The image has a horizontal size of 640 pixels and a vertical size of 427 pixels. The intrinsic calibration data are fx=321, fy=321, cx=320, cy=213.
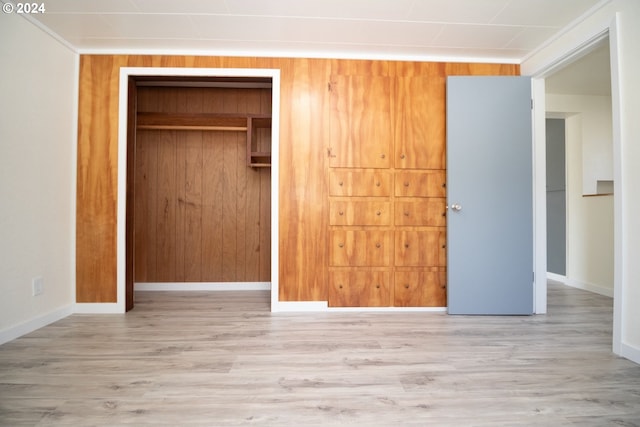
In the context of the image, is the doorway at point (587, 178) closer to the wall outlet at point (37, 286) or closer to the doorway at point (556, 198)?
the doorway at point (556, 198)

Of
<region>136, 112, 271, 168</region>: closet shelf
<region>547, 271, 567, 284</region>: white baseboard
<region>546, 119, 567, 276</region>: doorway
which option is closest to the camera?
<region>136, 112, 271, 168</region>: closet shelf

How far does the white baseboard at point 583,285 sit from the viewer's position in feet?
12.3

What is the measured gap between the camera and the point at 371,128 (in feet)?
9.78

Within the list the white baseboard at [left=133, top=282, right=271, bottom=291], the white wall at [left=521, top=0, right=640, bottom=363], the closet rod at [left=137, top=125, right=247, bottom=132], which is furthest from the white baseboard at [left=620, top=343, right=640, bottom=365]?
the closet rod at [left=137, top=125, right=247, bottom=132]

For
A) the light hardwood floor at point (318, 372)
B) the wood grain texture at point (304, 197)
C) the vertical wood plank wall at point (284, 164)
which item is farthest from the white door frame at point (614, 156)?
the wood grain texture at point (304, 197)

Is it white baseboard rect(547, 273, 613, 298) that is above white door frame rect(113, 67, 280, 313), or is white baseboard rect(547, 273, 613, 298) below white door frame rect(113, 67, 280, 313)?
below

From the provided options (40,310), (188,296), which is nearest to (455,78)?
(188,296)

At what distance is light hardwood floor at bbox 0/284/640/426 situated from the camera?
4.61ft

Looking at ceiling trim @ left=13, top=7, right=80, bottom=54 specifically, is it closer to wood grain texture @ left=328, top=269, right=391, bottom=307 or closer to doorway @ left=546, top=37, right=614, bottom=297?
wood grain texture @ left=328, top=269, right=391, bottom=307

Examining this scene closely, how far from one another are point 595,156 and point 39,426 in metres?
5.74

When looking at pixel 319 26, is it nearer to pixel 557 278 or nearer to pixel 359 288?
pixel 359 288

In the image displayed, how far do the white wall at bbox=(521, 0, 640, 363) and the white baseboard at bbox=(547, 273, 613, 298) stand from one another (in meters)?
2.18

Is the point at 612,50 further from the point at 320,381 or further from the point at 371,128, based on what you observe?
the point at 320,381

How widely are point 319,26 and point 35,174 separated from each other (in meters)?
2.49
